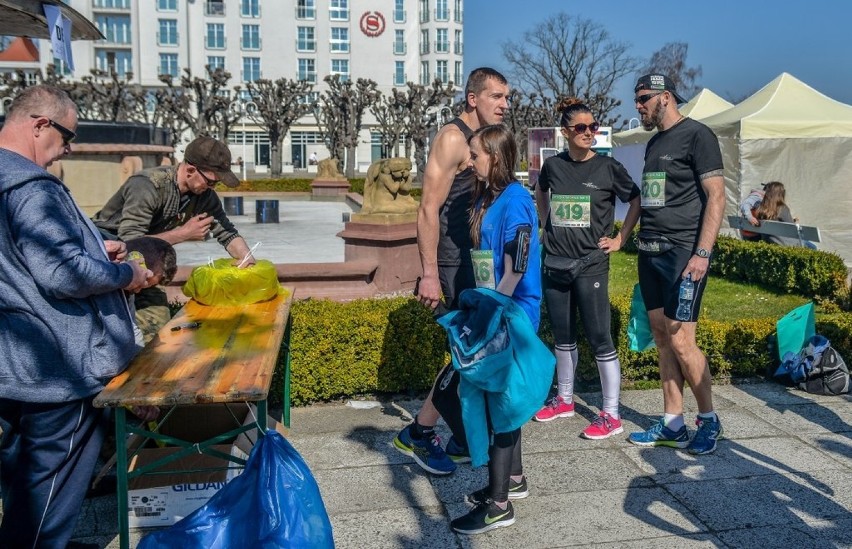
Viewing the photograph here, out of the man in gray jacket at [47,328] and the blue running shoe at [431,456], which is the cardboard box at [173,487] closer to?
the man in gray jacket at [47,328]

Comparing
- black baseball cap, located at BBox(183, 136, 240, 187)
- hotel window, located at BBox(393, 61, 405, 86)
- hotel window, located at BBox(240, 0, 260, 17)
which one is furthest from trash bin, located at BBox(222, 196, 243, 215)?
hotel window, located at BBox(393, 61, 405, 86)

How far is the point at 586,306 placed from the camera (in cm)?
468

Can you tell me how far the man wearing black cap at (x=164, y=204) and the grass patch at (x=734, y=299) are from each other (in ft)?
14.6

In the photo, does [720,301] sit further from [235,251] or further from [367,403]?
[235,251]

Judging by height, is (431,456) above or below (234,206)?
below

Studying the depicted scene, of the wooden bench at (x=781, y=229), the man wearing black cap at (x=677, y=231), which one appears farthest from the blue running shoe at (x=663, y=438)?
the wooden bench at (x=781, y=229)

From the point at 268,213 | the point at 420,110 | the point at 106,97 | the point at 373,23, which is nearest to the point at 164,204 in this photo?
the point at 268,213

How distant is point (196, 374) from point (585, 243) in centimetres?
241

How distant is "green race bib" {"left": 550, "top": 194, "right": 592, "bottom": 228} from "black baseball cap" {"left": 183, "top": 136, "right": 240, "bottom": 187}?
1805 mm

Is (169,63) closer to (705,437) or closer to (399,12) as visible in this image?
(399,12)

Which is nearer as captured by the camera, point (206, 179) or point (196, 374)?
point (196, 374)

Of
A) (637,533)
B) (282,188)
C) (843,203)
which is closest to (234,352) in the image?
(637,533)

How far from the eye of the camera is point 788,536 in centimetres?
348

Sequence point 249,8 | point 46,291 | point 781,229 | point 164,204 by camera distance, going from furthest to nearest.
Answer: point 249,8, point 781,229, point 164,204, point 46,291
